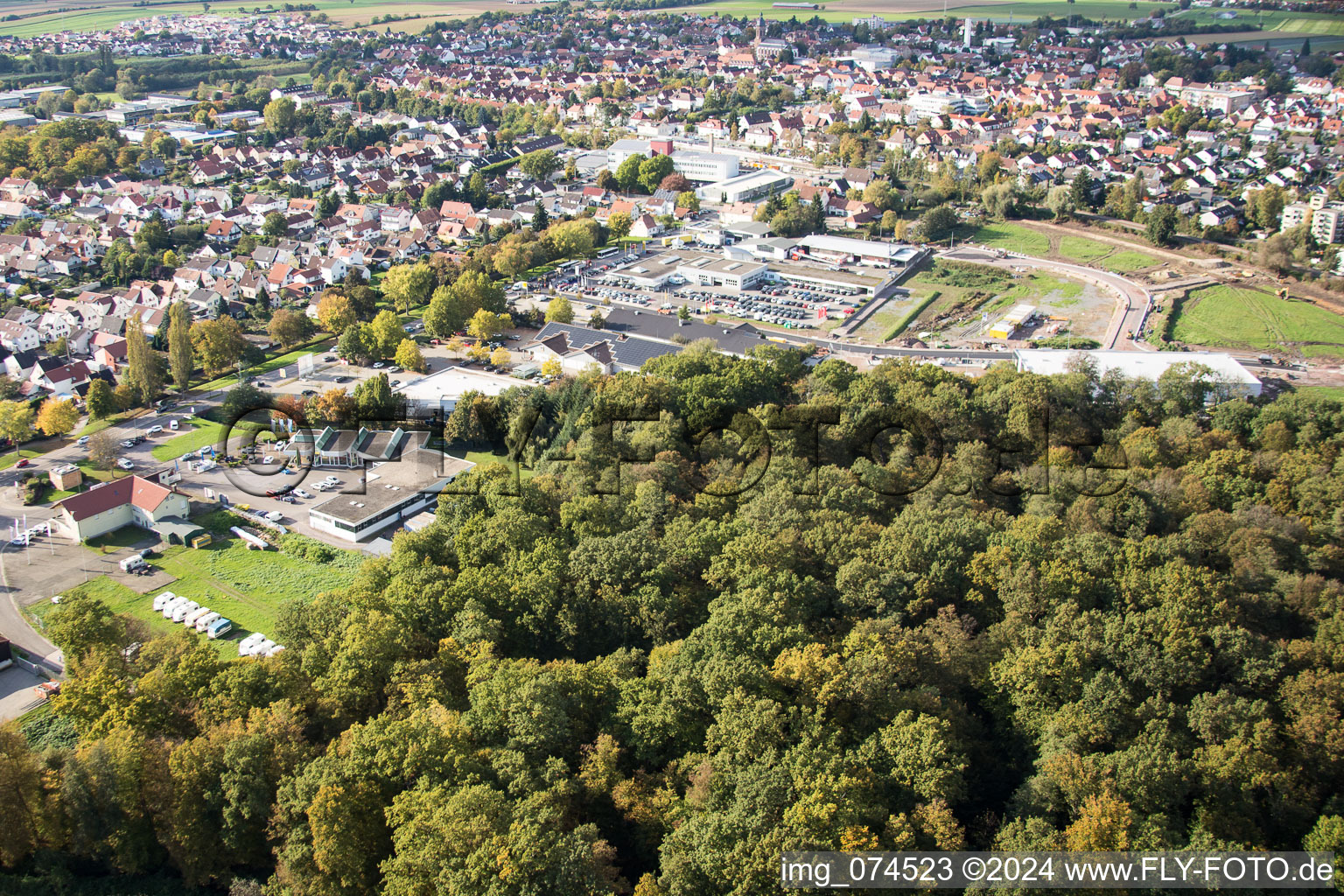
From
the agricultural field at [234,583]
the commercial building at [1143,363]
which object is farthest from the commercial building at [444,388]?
the commercial building at [1143,363]

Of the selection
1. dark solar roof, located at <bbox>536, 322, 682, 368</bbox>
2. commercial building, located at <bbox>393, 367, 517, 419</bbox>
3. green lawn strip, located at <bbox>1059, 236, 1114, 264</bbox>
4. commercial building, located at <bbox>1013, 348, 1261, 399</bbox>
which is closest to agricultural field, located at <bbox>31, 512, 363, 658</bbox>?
commercial building, located at <bbox>393, 367, 517, 419</bbox>

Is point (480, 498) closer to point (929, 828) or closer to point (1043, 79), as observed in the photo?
point (929, 828)

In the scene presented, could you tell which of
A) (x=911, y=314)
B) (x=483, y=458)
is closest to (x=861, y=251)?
(x=911, y=314)

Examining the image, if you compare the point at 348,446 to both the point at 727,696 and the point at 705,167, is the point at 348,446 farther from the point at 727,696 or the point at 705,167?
the point at 705,167

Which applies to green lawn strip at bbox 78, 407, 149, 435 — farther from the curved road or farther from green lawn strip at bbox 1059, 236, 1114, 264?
green lawn strip at bbox 1059, 236, 1114, 264

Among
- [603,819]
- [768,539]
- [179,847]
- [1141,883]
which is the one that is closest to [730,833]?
[603,819]

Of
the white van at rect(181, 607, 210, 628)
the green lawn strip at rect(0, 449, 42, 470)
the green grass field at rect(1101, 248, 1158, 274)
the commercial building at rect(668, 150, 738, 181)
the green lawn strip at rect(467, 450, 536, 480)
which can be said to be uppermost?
the commercial building at rect(668, 150, 738, 181)
